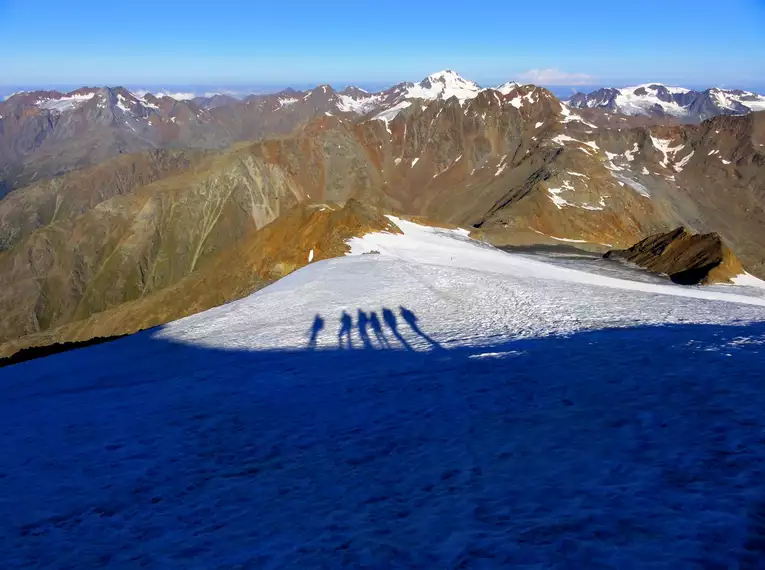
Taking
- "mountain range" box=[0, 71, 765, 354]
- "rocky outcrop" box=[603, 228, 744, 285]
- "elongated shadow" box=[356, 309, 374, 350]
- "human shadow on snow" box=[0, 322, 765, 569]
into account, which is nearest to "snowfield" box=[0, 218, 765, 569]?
"human shadow on snow" box=[0, 322, 765, 569]

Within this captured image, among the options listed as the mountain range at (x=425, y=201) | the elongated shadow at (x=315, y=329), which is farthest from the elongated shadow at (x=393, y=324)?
the mountain range at (x=425, y=201)

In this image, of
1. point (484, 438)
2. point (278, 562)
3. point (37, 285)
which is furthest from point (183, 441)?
point (37, 285)

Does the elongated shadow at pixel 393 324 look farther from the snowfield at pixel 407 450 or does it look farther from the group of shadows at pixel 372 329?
the snowfield at pixel 407 450

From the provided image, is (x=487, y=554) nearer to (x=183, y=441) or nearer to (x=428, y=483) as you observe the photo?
(x=428, y=483)

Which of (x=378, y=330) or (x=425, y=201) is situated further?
(x=425, y=201)

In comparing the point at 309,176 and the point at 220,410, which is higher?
the point at 309,176

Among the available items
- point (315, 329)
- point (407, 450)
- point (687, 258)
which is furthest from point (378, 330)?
point (687, 258)

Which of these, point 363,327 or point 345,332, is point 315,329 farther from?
point 363,327
